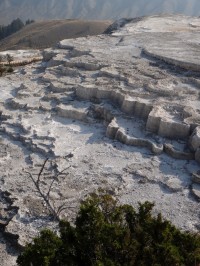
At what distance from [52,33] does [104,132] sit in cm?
5897

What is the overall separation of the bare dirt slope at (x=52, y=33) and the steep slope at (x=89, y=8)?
98322mm

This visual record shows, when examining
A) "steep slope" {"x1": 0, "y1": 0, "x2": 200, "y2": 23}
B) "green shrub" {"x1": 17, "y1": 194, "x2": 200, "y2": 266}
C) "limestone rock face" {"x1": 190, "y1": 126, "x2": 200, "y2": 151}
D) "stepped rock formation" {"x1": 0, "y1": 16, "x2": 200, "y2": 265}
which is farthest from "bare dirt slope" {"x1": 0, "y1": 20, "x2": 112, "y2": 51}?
"steep slope" {"x1": 0, "y1": 0, "x2": 200, "y2": 23}

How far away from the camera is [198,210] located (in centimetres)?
1015

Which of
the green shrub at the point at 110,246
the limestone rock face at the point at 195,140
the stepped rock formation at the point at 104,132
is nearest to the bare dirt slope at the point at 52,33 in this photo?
the stepped rock formation at the point at 104,132

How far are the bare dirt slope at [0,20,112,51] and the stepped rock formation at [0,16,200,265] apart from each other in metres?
46.9

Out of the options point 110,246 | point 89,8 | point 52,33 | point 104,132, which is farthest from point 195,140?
point 89,8

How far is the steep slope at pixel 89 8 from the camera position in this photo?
16988 cm

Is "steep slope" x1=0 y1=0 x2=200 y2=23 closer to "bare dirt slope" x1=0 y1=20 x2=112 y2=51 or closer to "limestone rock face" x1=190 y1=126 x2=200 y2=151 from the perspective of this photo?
"bare dirt slope" x1=0 y1=20 x2=112 y2=51

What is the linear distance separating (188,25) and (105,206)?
23.3 m

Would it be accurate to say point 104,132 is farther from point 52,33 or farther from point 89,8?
point 89,8

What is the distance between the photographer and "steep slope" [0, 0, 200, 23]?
6688 inches

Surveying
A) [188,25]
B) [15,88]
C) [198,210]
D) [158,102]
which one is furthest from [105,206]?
[188,25]

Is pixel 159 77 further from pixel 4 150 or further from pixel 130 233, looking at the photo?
pixel 130 233

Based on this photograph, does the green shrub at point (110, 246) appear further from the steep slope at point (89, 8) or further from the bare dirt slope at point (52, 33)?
the steep slope at point (89, 8)
